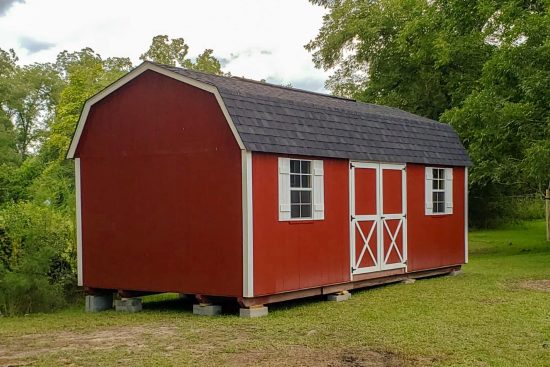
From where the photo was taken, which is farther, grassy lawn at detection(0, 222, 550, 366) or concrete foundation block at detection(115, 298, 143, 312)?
concrete foundation block at detection(115, 298, 143, 312)

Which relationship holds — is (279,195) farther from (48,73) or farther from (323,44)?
(48,73)

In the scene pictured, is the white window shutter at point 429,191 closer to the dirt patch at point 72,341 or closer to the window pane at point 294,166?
the window pane at point 294,166

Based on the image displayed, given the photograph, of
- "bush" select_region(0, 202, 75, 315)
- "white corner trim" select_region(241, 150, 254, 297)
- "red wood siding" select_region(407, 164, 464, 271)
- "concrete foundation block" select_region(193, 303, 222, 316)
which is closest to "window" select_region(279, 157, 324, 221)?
"white corner trim" select_region(241, 150, 254, 297)

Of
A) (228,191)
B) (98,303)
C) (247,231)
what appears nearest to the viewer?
(247,231)

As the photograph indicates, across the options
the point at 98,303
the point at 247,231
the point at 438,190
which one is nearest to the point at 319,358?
the point at 247,231

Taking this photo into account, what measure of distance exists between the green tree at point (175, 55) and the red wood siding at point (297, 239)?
34.2 meters

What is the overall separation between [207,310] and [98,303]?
7.61 feet

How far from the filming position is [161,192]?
10953 millimetres

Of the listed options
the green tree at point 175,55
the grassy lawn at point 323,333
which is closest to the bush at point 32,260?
the grassy lawn at point 323,333

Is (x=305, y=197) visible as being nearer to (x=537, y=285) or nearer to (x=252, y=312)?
(x=252, y=312)

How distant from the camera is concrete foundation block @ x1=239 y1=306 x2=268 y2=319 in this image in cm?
1006

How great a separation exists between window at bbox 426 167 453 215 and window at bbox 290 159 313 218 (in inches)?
156

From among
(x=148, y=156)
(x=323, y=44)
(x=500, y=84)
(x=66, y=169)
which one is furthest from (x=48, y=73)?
(x=148, y=156)

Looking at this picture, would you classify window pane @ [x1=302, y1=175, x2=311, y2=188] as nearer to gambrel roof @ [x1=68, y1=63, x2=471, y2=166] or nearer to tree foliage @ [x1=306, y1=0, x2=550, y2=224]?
gambrel roof @ [x1=68, y1=63, x2=471, y2=166]
